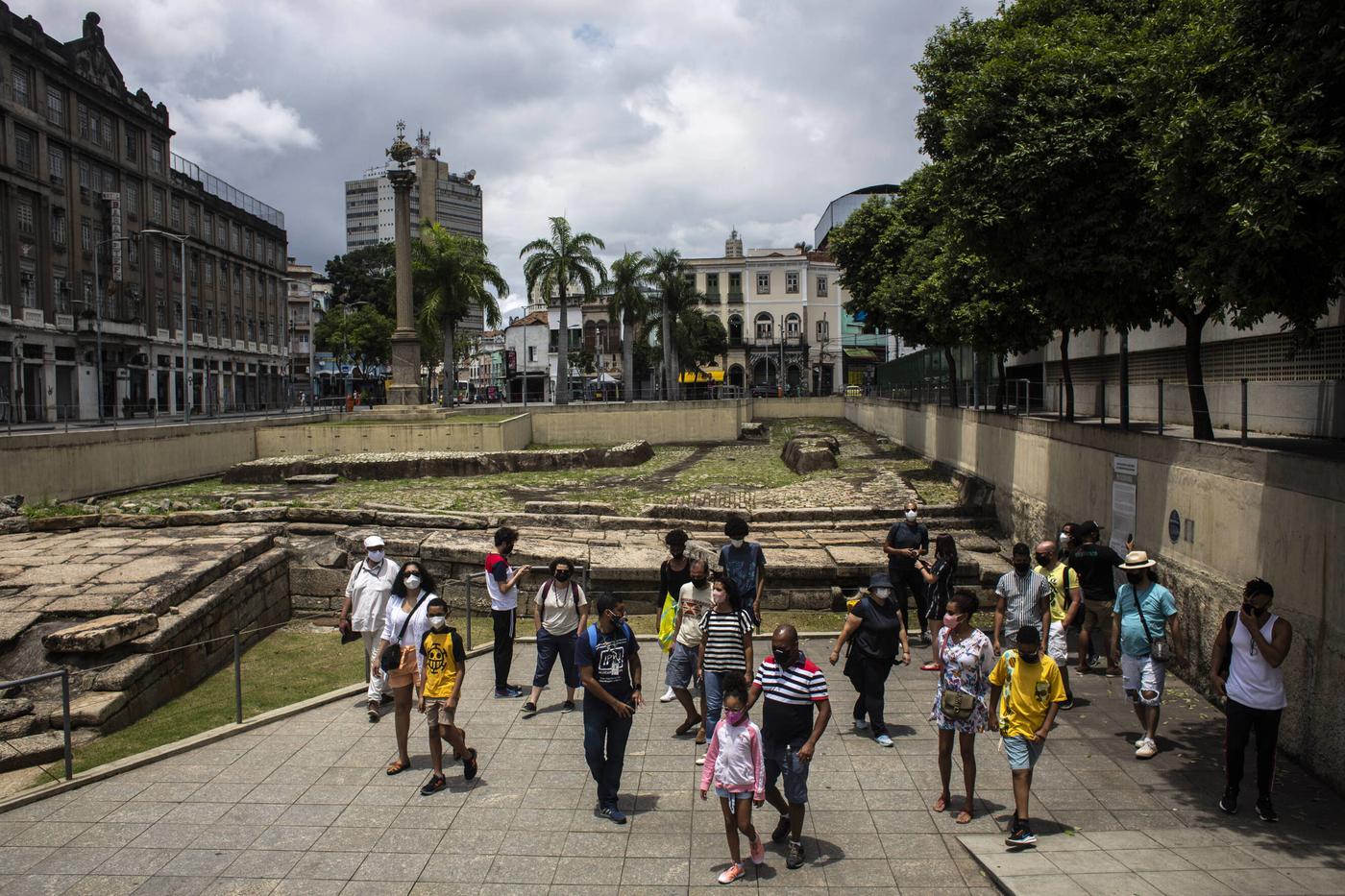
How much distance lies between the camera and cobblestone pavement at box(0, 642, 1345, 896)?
561 centimetres

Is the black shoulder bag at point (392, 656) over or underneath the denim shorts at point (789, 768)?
over

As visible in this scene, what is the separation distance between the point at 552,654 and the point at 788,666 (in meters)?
3.22

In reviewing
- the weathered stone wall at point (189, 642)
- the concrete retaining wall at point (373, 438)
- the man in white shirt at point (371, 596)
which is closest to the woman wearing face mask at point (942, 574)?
the man in white shirt at point (371, 596)

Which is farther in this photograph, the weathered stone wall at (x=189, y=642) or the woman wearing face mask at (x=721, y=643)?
the weathered stone wall at (x=189, y=642)

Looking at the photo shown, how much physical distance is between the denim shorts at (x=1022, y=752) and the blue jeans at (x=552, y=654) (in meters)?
3.85

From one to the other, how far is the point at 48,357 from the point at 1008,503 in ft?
124

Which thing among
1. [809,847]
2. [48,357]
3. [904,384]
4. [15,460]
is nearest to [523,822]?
[809,847]

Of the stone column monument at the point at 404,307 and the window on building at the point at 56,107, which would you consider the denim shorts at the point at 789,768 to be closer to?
the stone column monument at the point at 404,307

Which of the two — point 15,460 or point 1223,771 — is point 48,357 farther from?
point 1223,771

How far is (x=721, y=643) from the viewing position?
7.01 m

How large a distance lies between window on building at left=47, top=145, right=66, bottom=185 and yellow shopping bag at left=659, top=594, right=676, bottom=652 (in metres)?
41.2

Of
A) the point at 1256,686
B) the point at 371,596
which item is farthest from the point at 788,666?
the point at 371,596

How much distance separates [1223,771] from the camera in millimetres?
7250

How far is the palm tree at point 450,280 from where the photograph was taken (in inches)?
1806
